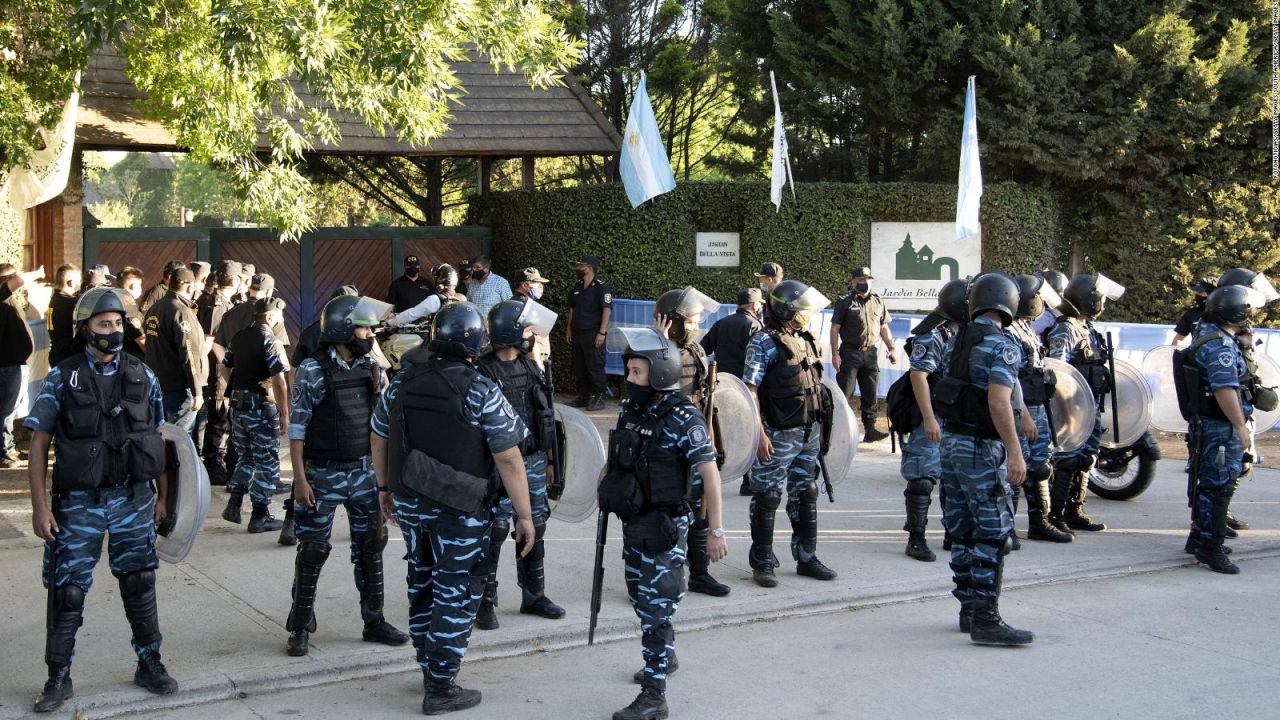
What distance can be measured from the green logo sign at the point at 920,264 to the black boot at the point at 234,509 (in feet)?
32.6

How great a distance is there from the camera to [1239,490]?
11.1m

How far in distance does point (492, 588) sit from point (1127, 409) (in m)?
5.07

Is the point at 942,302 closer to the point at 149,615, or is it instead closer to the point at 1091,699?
the point at 1091,699

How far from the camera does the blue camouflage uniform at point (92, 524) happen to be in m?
5.55

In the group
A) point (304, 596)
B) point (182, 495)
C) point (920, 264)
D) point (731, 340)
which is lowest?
point (304, 596)

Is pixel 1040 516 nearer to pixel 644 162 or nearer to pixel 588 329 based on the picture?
pixel 588 329

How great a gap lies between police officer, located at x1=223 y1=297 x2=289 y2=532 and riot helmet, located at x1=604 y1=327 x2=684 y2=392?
150 inches

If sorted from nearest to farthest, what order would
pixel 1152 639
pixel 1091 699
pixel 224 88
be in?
1. pixel 1091 699
2. pixel 1152 639
3. pixel 224 88

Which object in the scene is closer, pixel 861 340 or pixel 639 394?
pixel 639 394

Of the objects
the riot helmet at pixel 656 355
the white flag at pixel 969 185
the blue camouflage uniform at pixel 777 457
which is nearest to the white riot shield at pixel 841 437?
the blue camouflage uniform at pixel 777 457

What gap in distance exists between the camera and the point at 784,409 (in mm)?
7691

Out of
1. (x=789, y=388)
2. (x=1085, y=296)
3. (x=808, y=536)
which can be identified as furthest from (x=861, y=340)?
(x=789, y=388)

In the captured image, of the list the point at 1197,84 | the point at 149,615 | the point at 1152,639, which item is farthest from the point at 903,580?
the point at 1197,84

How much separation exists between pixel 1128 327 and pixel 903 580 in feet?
23.7
